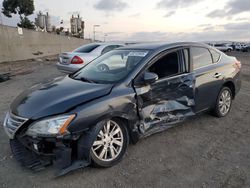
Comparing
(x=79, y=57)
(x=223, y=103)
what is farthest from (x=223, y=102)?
(x=79, y=57)

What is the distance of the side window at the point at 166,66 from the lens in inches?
144

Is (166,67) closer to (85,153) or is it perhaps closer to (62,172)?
(85,153)

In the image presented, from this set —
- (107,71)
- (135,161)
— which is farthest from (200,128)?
(107,71)

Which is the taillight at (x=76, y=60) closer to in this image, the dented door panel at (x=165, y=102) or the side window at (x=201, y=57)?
the side window at (x=201, y=57)

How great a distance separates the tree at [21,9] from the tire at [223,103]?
37.5 metres

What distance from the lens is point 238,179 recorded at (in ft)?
9.23

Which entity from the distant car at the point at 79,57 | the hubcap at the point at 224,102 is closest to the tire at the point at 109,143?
the hubcap at the point at 224,102

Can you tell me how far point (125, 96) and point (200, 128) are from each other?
6.26ft

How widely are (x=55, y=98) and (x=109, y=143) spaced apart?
90 centimetres

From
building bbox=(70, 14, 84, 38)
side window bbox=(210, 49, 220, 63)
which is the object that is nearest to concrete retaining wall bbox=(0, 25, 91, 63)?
side window bbox=(210, 49, 220, 63)

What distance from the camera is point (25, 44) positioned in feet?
70.5

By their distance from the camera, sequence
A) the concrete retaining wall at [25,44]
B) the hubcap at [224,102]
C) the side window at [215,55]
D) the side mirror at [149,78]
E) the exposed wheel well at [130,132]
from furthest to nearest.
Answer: the concrete retaining wall at [25,44] → the hubcap at [224,102] → the side window at [215,55] → the side mirror at [149,78] → the exposed wheel well at [130,132]

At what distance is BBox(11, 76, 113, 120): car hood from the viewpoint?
2790 millimetres

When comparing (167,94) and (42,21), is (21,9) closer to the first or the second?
(42,21)
